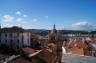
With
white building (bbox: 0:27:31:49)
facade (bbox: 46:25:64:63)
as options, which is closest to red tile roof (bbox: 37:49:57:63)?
facade (bbox: 46:25:64:63)

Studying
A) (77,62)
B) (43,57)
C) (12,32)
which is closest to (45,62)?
(43,57)

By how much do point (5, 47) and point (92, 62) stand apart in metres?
33.1

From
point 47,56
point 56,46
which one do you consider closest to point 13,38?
point 47,56

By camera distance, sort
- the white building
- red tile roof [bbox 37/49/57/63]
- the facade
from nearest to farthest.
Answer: the facade < red tile roof [bbox 37/49/57/63] < the white building

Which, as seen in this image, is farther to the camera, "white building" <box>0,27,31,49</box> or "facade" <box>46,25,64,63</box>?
"white building" <box>0,27,31,49</box>

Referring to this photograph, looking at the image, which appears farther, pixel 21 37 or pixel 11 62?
pixel 21 37

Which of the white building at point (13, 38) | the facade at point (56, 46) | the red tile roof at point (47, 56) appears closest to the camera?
the facade at point (56, 46)

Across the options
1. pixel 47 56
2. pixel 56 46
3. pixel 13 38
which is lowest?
pixel 47 56

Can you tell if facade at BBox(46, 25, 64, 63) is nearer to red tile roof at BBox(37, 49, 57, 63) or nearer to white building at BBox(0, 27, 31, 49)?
red tile roof at BBox(37, 49, 57, 63)

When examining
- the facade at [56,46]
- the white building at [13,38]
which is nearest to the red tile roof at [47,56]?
the facade at [56,46]

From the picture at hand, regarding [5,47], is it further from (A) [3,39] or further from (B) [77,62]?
(B) [77,62]

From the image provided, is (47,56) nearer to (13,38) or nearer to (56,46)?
(56,46)

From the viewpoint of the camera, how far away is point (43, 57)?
989 inches

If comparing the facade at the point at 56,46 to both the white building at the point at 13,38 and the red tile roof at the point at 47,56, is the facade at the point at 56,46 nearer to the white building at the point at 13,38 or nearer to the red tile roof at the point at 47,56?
the red tile roof at the point at 47,56
